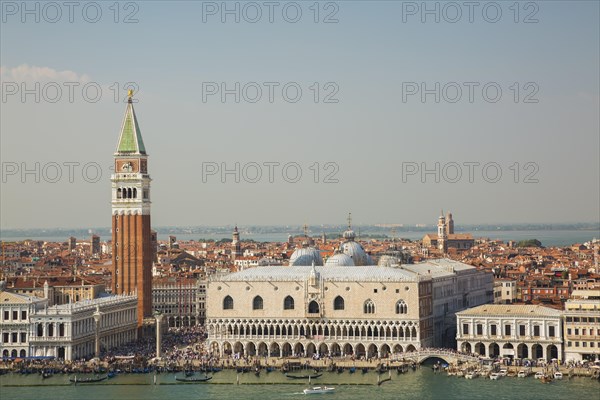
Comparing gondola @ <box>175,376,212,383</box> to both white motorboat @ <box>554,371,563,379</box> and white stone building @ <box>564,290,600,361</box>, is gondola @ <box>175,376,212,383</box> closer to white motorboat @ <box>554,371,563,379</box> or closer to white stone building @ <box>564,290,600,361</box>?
white motorboat @ <box>554,371,563,379</box>

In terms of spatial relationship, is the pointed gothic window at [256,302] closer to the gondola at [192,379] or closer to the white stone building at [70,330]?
the white stone building at [70,330]

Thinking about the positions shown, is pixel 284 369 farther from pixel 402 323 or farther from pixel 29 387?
pixel 29 387

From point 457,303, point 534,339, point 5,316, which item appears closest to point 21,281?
point 5,316

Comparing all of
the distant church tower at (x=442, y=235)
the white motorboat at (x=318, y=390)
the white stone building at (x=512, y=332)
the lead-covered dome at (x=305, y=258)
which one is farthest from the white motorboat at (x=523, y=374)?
the distant church tower at (x=442, y=235)

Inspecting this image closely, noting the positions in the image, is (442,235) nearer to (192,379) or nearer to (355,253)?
(355,253)

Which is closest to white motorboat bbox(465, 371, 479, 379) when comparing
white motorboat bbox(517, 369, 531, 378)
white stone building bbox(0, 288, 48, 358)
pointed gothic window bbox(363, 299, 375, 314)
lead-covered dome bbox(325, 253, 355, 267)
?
white motorboat bbox(517, 369, 531, 378)

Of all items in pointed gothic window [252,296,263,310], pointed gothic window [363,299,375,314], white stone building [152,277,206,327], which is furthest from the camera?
white stone building [152,277,206,327]
